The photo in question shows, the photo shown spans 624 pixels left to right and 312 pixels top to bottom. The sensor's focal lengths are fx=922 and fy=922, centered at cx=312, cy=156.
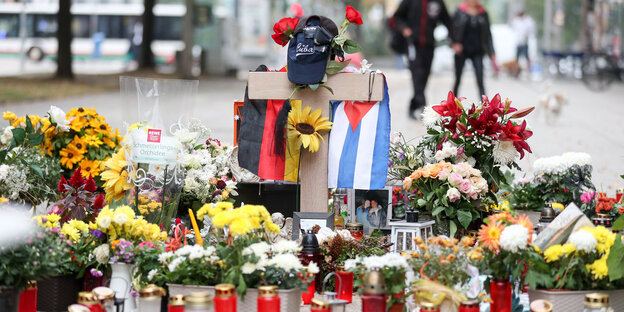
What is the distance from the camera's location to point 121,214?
14.8 feet

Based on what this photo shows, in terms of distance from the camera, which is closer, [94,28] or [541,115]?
[541,115]

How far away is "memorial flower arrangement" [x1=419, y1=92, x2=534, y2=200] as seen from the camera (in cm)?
552

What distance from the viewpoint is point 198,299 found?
3.90 meters

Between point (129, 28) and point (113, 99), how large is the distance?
80.9ft

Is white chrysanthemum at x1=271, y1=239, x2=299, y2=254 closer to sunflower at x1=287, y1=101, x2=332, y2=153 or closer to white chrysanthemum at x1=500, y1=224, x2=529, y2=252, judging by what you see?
white chrysanthemum at x1=500, y1=224, x2=529, y2=252

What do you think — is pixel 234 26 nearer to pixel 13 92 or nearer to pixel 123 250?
pixel 13 92

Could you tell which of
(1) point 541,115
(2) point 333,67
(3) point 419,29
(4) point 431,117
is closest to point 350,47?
(2) point 333,67

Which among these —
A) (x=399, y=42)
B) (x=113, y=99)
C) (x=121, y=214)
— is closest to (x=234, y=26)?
(x=113, y=99)

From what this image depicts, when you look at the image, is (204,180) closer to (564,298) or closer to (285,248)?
(285,248)

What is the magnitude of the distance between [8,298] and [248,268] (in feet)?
3.39

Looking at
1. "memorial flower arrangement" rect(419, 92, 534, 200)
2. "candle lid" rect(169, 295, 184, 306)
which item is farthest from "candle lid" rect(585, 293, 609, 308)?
"candle lid" rect(169, 295, 184, 306)

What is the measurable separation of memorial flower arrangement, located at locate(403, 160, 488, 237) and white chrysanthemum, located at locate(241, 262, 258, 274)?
4.92ft

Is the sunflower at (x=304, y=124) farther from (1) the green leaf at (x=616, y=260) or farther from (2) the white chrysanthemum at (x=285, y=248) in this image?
(1) the green leaf at (x=616, y=260)

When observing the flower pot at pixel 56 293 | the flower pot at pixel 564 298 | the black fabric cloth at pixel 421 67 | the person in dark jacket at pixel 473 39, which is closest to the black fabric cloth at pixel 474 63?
the person in dark jacket at pixel 473 39
